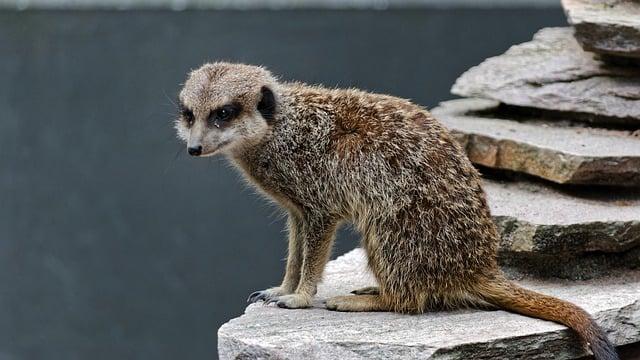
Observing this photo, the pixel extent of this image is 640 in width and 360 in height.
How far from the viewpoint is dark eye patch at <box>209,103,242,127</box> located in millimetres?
3264

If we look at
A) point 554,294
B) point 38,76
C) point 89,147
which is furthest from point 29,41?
point 554,294

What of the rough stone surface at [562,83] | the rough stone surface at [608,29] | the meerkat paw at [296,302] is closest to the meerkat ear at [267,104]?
the meerkat paw at [296,302]

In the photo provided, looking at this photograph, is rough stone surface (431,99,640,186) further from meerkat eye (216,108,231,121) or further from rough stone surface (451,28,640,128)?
meerkat eye (216,108,231,121)

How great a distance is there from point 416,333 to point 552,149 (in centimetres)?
116

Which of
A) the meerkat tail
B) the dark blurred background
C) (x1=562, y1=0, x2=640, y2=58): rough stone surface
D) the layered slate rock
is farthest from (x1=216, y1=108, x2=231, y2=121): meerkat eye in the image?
(x1=562, y1=0, x2=640, y2=58): rough stone surface

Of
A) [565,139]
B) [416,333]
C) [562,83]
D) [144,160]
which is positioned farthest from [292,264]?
[144,160]

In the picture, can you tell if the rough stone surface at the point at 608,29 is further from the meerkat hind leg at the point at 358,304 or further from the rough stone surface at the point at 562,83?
the meerkat hind leg at the point at 358,304

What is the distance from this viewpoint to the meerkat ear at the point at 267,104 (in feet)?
11.2

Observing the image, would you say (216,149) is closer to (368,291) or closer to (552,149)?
(368,291)

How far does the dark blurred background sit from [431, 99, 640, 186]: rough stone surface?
80cm

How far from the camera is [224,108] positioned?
327 cm

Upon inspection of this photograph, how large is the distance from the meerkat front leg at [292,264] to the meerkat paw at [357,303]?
19 cm

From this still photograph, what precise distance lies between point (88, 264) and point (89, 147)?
55 centimetres

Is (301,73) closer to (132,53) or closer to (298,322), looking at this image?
(132,53)
